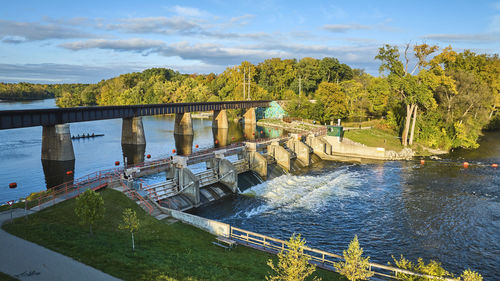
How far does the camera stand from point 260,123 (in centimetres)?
12756

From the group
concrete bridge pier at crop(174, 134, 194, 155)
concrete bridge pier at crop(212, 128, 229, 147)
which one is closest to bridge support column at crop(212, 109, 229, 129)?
concrete bridge pier at crop(212, 128, 229, 147)

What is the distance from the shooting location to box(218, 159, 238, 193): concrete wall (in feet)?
146

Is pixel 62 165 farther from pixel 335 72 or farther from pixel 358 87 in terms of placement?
pixel 335 72

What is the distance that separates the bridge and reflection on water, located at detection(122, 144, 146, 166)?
0.69ft

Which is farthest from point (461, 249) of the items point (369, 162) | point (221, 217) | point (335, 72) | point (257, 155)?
point (335, 72)

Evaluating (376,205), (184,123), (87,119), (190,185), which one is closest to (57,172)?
(87,119)

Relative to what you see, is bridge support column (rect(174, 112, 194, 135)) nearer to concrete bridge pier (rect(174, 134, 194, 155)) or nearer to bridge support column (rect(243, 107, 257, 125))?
concrete bridge pier (rect(174, 134, 194, 155))

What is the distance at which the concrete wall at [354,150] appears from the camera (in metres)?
69.4

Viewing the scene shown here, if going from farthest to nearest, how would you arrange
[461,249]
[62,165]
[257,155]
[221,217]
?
[62,165], [257,155], [221,217], [461,249]

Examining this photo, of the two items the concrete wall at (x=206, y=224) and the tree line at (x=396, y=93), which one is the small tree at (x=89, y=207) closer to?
the concrete wall at (x=206, y=224)

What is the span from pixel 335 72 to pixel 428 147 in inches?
3740

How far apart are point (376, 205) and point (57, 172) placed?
47377 millimetres

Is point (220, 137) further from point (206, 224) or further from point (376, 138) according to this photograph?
point (206, 224)

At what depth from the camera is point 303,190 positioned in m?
46.9
